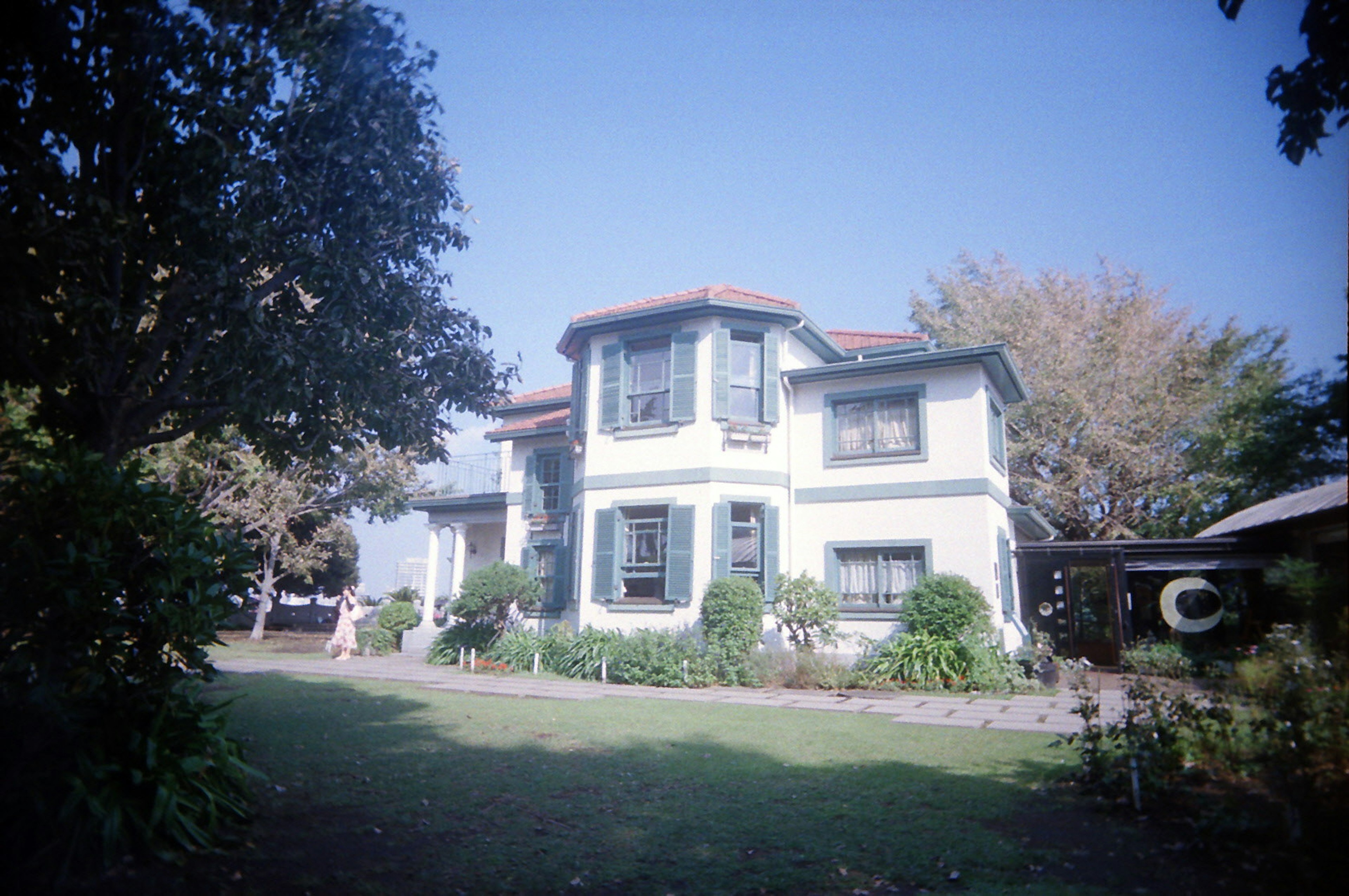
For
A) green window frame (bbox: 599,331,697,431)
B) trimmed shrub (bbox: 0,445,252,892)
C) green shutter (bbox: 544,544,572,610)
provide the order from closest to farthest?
trimmed shrub (bbox: 0,445,252,892) → green window frame (bbox: 599,331,697,431) → green shutter (bbox: 544,544,572,610)

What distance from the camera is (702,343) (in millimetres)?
15891

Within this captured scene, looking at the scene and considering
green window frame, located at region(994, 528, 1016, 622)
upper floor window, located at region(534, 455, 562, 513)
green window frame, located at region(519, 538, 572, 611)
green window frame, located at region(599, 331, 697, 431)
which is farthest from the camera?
upper floor window, located at region(534, 455, 562, 513)

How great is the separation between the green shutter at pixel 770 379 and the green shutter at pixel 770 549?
184 cm

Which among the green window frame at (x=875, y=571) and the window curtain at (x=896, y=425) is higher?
the window curtain at (x=896, y=425)

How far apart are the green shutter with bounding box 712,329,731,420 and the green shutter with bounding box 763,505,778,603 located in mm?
2033

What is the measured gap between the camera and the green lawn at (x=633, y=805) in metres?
4.14

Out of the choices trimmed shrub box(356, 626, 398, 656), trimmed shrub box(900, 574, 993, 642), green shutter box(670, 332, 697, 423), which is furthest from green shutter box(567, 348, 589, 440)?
trimmed shrub box(356, 626, 398, 656)

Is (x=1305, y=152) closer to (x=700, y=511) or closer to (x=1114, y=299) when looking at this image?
(x=700, y=511)

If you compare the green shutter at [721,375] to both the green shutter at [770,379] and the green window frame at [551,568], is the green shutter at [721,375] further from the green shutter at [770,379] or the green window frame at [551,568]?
the green window frame at [551,568]

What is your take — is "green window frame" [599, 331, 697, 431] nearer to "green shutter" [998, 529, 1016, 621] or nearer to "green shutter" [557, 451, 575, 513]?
"green shutter" [557, 451, 575, 513]

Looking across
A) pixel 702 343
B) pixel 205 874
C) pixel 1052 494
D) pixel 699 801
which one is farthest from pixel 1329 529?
pixel 1052 494

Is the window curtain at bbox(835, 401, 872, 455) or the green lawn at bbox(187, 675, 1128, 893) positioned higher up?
the window curtain at bbox(835, 401, 872, 455)

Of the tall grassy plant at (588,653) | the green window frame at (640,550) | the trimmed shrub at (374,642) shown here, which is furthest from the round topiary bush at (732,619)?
the trimmed shrub at (374,642)

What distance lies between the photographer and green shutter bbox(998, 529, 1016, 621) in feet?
50.9
